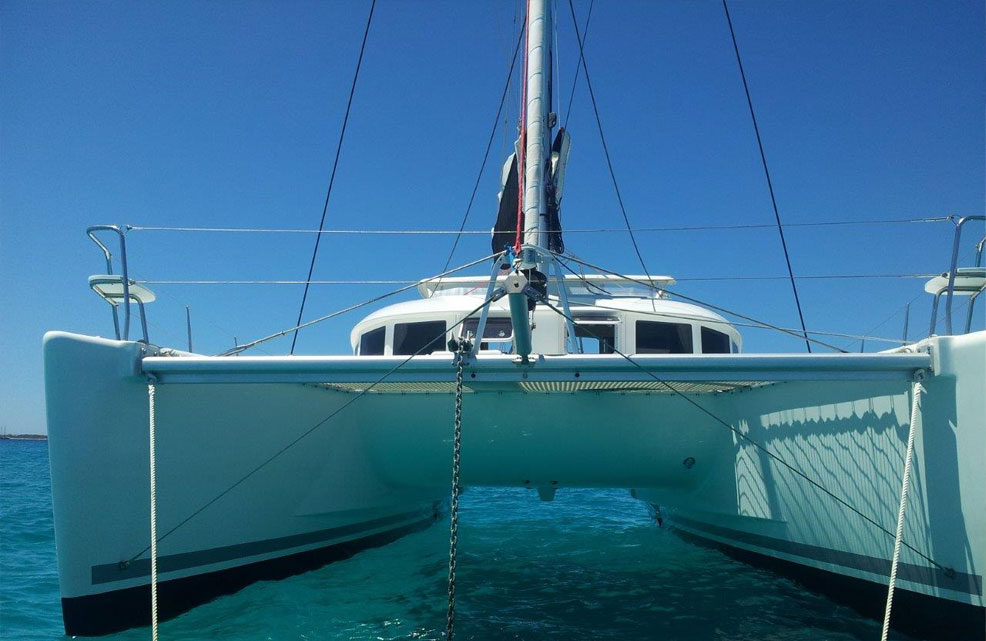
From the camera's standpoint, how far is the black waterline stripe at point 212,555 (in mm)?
3939

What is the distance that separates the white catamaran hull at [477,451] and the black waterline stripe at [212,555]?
0.04 feet

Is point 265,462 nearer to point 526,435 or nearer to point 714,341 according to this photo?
point 526,435

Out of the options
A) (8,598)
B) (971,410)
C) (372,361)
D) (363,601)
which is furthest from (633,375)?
(8,598)

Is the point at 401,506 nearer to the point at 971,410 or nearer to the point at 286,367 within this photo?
the point at 286,367

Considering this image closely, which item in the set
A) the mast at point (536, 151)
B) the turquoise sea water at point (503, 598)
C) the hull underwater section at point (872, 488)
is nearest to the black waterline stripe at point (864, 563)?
the hull underwater section at point (872, 488)

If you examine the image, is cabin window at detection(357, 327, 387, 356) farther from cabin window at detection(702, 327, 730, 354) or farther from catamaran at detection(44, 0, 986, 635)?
cabin window at detection(702, 327, 730, 354)

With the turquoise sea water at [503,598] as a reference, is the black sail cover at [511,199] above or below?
above

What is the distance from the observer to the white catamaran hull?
11.4ft

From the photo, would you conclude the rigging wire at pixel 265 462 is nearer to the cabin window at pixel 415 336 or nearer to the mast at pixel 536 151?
the mast at pixel 536 151

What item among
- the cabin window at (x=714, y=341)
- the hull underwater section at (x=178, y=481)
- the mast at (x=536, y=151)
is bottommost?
the hull underwater section at (x=178, y=481)

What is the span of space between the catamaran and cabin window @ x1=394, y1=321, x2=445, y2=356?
0.02 metres

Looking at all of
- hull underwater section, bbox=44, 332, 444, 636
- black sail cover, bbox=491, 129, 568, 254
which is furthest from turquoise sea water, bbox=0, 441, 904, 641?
black sail cover, bbox=491, 129, 568, 254

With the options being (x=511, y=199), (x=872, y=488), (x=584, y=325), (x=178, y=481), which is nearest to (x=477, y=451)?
(x=584, y=325)

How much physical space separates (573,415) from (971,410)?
2.59 m
